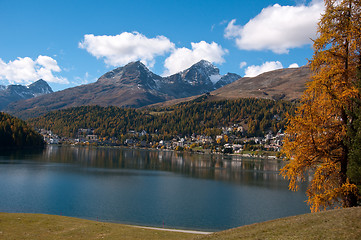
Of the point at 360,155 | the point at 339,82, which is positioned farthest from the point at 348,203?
the point at 339,82

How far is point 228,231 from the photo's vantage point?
20500 mm

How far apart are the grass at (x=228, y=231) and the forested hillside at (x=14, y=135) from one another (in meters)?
152

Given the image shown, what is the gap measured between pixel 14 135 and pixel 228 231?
17448cm

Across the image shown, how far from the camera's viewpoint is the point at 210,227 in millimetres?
39000

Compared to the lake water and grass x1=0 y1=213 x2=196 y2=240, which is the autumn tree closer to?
grass x1=0 y1=213 x2=196 y2=240

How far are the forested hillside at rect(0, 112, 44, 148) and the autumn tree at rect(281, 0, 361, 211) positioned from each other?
175m

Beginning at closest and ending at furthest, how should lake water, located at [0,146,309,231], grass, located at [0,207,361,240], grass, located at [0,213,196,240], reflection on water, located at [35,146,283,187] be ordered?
grass, located at [0,207,361,240], grass, located at [0,213,196,240], lake water, located at [0,146,309,231], reflection on water, located at [35,146,283,187]

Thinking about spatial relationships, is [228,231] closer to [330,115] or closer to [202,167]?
[330,115]

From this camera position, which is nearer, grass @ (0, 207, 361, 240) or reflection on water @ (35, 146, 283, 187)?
grass @ (0, 207, 361, 240)

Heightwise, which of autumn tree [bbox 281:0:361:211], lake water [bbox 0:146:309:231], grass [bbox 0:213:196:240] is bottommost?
lake water [bbox 0:146:309:231]

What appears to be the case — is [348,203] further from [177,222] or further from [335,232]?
[177,222]

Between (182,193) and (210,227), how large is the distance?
961 inches

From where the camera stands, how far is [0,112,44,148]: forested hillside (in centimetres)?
15875

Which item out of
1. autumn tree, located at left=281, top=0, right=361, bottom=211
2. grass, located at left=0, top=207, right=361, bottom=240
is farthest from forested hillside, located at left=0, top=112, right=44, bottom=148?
autumn tree, located at left=281, top=0, right=361, bottom=211
